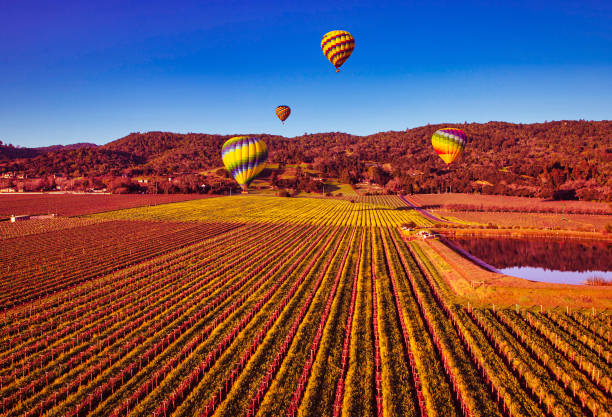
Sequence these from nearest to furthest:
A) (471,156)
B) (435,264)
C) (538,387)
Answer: (538,387) < (435,264) < (471,156)

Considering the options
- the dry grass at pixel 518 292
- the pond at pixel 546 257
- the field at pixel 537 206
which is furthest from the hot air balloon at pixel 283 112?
the dry grass at pixel 518 292

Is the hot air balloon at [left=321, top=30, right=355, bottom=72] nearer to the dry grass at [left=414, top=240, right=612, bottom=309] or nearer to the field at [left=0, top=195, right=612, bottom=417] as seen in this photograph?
the field at [left=0, top=195, right=612, bottom=417]

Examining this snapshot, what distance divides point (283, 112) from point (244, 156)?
27247 millimetres

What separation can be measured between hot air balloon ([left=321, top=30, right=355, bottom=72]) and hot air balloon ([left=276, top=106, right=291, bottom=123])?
25931 millimetres

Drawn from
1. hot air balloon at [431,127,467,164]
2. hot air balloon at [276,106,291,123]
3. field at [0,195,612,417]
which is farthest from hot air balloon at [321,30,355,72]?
field at [0,195,612,417]

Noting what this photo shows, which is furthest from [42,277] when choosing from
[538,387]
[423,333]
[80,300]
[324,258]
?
[538,387]

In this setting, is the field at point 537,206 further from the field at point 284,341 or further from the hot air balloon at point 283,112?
the field at point 284,341

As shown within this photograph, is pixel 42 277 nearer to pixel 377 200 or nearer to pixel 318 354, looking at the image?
pixel 318 354

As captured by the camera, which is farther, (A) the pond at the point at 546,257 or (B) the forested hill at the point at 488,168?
(B) the forested hill at the point at 488,168

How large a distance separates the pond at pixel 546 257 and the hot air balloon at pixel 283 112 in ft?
143

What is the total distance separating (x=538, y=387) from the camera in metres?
13.4

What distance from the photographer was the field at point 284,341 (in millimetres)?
12852

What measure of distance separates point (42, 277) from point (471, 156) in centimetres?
19127

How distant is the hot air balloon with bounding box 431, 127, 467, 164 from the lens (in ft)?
186
